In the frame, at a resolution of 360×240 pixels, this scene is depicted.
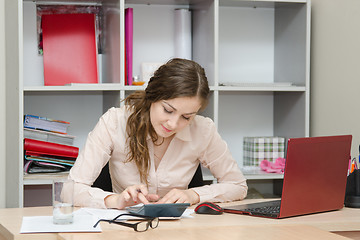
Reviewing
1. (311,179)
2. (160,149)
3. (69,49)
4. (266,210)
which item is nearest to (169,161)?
(160,149)

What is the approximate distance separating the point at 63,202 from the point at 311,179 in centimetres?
75

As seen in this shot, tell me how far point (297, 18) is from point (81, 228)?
205cm

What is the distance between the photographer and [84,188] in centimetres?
176

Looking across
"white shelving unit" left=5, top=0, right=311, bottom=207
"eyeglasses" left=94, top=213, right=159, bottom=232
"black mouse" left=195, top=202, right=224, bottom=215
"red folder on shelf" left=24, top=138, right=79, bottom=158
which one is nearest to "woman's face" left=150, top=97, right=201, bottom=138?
"black mouse" left=195, top=202, right=224, bottom=215

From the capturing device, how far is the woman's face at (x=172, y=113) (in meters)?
1.76

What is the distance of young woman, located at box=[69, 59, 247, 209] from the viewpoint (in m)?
1.75

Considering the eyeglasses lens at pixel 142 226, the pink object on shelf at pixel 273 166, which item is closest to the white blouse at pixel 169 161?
the eyeglasses lens at pixel 142 226

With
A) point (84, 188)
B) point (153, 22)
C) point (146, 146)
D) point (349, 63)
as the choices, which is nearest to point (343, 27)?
point (349, 63)

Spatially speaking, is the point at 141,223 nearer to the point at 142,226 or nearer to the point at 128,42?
the point at 142,226

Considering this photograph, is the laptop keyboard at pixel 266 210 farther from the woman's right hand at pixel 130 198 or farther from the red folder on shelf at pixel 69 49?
the red folder on shelf at pixel 69 49

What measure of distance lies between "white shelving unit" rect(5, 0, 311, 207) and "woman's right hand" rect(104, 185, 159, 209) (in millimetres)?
960

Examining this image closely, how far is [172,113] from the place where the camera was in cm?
177

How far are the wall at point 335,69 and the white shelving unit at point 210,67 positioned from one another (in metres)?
0.07

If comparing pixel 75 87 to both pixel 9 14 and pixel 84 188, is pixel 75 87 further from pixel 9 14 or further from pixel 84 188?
pixel 84 188
